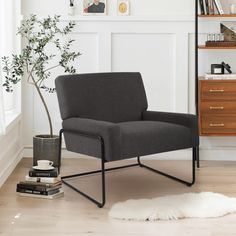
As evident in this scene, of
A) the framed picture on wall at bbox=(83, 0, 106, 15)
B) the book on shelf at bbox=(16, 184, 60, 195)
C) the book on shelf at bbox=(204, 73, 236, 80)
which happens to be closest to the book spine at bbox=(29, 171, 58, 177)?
the book on shelf at bbox=(16, 184, 60, 195)

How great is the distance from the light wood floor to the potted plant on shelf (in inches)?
9.8

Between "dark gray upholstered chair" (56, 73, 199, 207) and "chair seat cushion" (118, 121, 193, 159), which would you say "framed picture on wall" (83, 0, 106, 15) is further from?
"chair seat cushion" (118, 121, 193, 159)

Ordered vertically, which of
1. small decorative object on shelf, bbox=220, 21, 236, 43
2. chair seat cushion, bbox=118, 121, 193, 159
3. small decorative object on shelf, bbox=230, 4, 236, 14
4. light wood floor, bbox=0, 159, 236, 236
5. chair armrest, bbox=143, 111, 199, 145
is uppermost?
small decorative object on shelf, bbox=230, 4, 236, 14

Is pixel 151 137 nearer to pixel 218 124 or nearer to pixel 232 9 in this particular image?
pixel 218 124

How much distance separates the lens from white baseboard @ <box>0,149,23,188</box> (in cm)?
430

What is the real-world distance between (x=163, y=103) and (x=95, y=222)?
204 cm

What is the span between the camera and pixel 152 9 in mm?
5113

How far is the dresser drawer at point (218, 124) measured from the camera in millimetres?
4785

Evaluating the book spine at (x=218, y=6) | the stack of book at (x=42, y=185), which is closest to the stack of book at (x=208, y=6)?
the book spine at (x=218, y=6)

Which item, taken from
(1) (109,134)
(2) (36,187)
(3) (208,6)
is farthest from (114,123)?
(3) (208,6)

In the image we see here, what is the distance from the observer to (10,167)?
4625 millimetres

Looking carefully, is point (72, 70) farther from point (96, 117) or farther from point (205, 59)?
point (205, 59)

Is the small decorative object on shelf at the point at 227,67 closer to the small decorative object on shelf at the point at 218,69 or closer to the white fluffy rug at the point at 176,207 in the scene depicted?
the small decorative object on shelf at the point at 218,69

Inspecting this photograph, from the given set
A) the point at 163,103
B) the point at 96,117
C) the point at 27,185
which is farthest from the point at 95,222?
the point at 163,103
